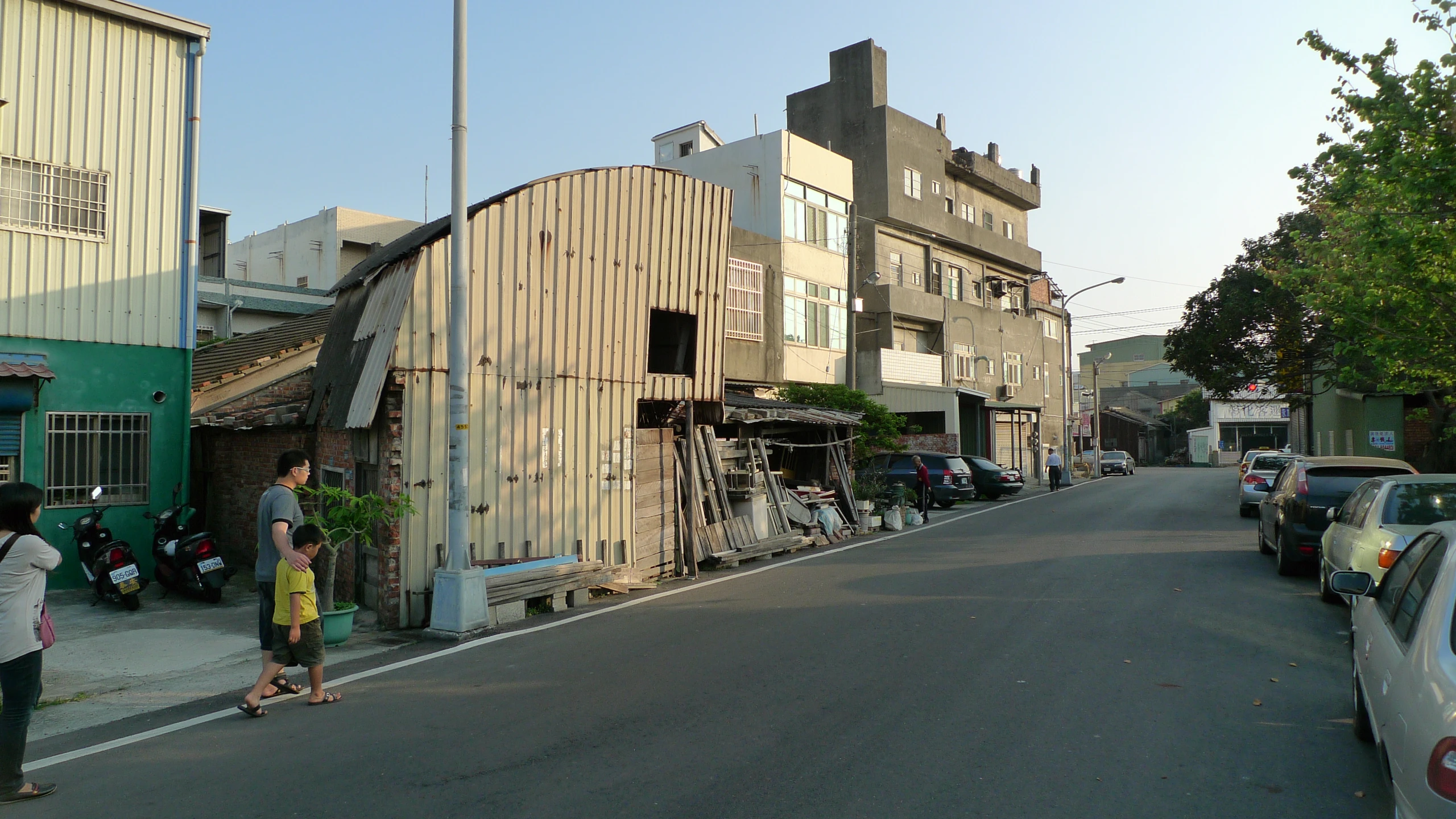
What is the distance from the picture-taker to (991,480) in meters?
27.8

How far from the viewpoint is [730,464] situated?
15820 millimetres

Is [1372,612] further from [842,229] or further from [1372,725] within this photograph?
[842,229]

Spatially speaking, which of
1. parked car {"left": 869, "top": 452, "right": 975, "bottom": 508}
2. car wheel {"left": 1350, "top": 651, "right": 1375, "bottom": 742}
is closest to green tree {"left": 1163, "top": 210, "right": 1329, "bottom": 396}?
parked car {"left": 869, "top": 452, "right": 975, "bottom": 508}

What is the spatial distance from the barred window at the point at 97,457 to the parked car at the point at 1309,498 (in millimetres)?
15419

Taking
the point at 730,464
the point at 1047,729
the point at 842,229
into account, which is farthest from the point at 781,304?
the point at 1047,729

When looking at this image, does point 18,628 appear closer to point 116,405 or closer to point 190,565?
point 190,565

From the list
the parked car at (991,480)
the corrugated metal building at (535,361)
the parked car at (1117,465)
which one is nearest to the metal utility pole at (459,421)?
the corrugated metal building at (535,361)

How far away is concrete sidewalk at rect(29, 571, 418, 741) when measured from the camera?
694 centimetres

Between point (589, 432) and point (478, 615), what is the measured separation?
327 centimetres

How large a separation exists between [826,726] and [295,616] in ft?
12.5

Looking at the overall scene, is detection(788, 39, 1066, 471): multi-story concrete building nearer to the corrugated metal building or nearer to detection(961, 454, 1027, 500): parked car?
detection(961, 454, 1027, 500): parked car

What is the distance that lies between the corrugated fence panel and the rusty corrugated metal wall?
5.57m

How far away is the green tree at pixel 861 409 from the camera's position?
23734 millimetres

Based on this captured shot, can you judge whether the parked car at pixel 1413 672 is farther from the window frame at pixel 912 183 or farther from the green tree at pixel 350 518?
the window frame at pixel 912 183
